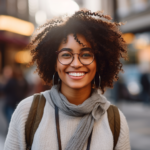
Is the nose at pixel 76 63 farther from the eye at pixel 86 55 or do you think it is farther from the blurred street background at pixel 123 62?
the blurred street background at pixel 123 62

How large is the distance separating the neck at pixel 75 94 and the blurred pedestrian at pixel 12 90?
3.75 meters

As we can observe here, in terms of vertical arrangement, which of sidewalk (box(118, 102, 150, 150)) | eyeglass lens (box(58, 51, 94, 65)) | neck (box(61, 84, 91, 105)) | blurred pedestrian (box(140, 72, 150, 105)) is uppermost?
eyeglass lens (box(58, 51, 94, 65))

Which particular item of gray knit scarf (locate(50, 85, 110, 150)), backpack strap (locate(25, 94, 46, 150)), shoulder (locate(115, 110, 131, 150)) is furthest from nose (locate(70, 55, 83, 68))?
shoulder (locate(115, 110, 131, 150))

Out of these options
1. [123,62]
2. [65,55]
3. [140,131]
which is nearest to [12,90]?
[140,131]

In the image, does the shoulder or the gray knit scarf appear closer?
the gray knit scarf

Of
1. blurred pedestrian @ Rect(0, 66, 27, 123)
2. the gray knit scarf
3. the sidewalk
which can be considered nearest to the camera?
the gray knit scarf

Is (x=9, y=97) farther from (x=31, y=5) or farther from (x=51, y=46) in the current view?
(x=31, y=5)

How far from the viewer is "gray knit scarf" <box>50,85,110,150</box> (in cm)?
157

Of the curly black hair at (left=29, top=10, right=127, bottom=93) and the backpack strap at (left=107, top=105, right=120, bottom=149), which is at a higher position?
the curly black hair at (left=29, top=10, right=127, bottom=93)

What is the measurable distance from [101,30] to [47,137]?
3.36ft

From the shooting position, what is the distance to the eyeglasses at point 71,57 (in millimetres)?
1623

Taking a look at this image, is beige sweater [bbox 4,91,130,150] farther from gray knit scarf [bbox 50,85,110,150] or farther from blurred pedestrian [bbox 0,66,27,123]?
blurred pedestrian [bbox 0,66,27,123]

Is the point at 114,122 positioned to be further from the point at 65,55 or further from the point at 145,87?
the point at 145,87

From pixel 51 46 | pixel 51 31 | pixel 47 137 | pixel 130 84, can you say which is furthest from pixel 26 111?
pixel 130 84
